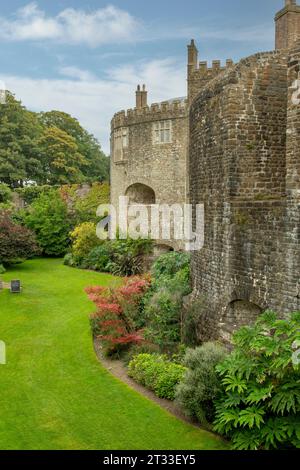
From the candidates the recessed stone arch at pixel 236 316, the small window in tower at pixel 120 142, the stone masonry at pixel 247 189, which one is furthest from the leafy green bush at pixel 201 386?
the small window in tower at pixel 120 142

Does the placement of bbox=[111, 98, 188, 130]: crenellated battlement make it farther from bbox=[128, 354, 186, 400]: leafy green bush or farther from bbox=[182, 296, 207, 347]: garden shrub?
bbox=[128, 354, 186, 400]: leafy green bush

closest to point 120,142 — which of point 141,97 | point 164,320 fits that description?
point 141,97

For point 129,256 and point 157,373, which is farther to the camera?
point 129,256

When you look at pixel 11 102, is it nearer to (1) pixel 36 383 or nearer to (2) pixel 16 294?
(2) pixel 16 294

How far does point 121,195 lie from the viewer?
99.2 feet

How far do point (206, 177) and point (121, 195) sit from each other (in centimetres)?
1824

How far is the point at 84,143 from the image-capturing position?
54.7m

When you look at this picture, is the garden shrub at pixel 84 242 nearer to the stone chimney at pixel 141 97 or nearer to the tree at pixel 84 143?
the stone chimney at pixel 141 97

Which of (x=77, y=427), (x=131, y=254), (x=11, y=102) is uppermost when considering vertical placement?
(x=11, y=102)

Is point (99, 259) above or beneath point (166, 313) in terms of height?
beneath

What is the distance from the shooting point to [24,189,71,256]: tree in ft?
106

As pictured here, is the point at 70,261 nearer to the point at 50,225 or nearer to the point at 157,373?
the point at 50,225

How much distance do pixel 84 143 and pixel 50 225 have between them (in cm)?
2453

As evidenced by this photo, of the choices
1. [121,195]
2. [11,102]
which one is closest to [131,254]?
[121,195]
